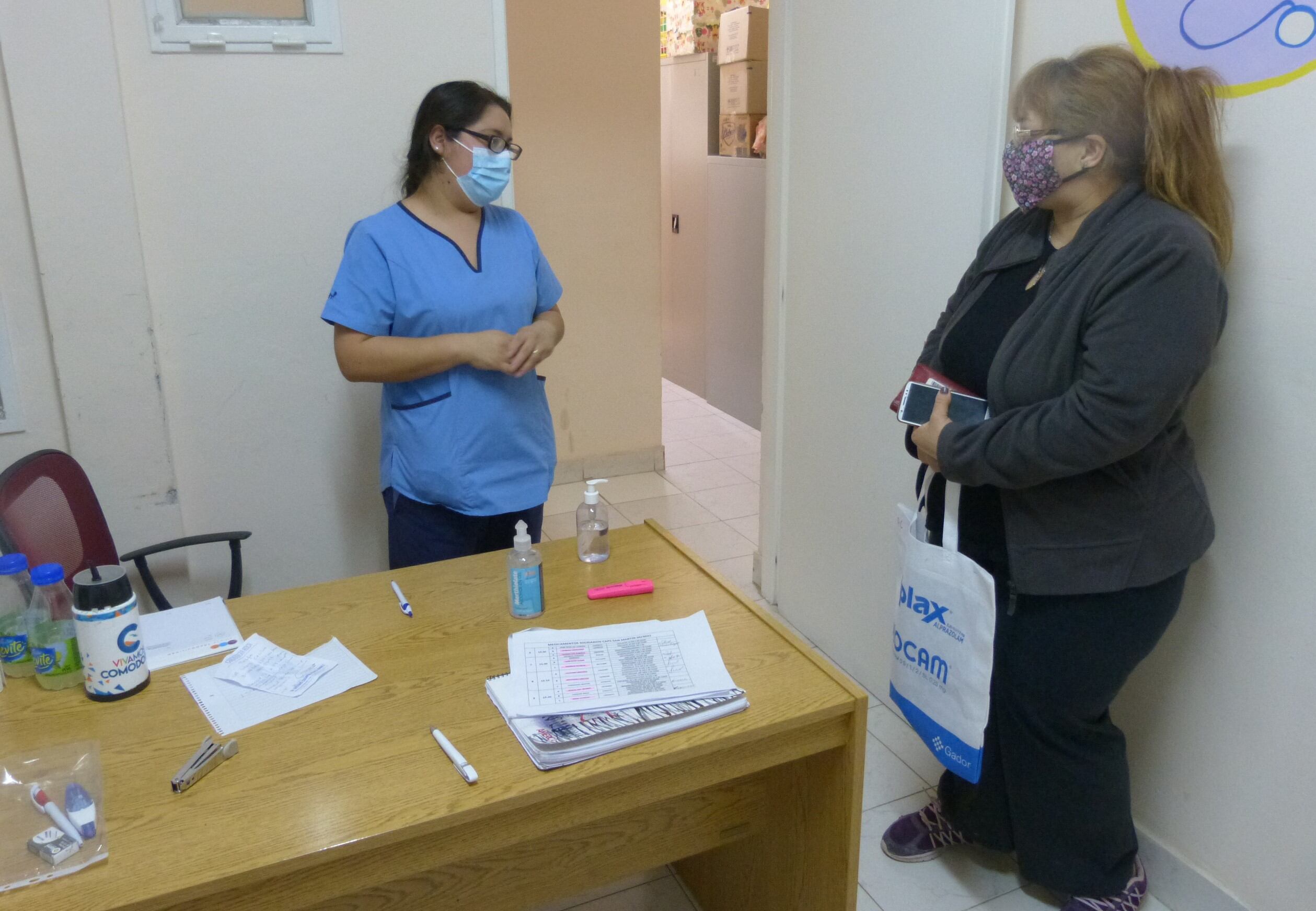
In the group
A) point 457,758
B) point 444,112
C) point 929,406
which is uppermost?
point 444,112

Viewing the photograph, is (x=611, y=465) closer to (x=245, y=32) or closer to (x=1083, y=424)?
(x=245, y=32)

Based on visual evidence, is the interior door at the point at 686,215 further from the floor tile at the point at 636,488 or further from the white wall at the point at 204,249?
the white wall at the point at 204,249

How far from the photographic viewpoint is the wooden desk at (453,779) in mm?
1162

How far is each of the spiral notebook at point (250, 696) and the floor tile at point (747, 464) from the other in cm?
314

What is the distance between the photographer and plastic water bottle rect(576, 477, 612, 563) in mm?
1823

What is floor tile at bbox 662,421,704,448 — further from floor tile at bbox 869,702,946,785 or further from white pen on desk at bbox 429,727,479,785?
white pen on desk at bbox 429,727,479,785

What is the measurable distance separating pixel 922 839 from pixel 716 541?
5.94 feet

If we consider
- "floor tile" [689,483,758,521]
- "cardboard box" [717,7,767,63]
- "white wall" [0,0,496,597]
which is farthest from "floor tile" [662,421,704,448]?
"white wall" [0,0,496,597]

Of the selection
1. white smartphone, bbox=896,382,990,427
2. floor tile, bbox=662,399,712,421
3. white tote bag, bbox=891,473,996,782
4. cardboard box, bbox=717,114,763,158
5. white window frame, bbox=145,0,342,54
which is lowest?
floor tile, bbox=662,399,712,421

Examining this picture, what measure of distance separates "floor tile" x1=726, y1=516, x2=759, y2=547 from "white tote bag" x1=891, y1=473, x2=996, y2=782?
189cm

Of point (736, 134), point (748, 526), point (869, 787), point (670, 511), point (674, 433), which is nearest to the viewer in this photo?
point (869, 787)

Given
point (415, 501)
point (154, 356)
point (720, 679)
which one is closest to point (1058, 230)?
point (720, 679)

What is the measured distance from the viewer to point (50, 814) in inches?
45.7

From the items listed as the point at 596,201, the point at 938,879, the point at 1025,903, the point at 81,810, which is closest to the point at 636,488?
the point at 596,201
